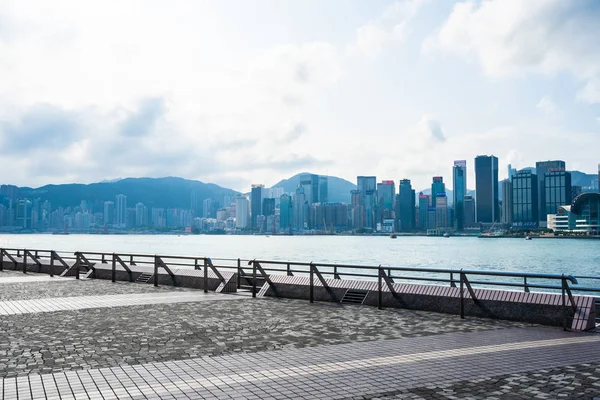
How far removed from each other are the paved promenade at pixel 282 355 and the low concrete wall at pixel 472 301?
0.49 m

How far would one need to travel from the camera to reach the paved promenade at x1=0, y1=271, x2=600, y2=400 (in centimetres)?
736

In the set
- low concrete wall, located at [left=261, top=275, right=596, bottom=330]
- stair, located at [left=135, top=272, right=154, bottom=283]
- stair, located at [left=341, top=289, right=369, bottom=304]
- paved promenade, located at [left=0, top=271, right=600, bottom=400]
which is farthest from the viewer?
stair, located at [left=135, top=272, right=154, bottom=283]

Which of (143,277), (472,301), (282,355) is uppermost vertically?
(472,301)

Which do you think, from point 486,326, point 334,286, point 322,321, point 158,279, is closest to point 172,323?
point 322,321

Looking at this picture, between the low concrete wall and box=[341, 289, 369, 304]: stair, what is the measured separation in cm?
12

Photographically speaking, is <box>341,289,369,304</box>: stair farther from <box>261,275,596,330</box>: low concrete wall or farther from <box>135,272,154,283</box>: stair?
<box>135,272,154,283</box>: stair

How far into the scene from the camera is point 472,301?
13789 mm

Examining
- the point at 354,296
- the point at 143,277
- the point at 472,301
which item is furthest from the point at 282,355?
the point at 143,277

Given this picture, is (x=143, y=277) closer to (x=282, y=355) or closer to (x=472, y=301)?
(x=472, y=301)

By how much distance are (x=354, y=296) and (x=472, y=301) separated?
380 centimetres

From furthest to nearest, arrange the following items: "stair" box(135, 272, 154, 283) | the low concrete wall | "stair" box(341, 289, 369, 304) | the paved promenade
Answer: "stair" box(135, 272, 154, 283)
"stair" box(341, 289, 369, 304)
the low concrete wall
the paved promenade

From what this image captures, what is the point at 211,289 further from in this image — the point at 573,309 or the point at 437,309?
the point at 573,309

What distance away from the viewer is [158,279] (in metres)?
23.1

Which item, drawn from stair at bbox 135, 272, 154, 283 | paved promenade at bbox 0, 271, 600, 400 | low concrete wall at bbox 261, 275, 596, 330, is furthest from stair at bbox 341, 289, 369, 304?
stair at bbox 135, 272, 154, 283
